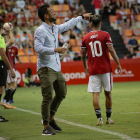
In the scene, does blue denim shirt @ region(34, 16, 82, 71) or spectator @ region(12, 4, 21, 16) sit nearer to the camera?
blue denim shirt @ region(34, 16, 82, 71)

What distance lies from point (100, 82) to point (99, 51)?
0.61m

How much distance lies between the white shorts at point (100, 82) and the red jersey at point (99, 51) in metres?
0.10

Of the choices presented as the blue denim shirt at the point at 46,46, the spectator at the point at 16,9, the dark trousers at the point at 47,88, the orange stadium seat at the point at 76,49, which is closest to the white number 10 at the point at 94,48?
the blue denim shirt at the point at 46,46

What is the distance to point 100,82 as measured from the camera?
22.8ft

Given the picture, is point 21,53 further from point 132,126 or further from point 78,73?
point 132,126

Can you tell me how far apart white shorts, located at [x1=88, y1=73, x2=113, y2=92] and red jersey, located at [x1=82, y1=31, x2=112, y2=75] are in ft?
0.32

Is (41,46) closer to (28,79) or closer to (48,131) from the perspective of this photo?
(48,131)

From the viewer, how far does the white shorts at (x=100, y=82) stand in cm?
686

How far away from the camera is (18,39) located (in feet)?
71.1

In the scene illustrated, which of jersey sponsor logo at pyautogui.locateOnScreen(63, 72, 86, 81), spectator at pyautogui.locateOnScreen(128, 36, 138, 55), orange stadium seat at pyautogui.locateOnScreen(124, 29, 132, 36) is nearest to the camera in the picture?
jersey sponsor logo at pyautogui.locateOnScreen(63, 72, 86, 81)

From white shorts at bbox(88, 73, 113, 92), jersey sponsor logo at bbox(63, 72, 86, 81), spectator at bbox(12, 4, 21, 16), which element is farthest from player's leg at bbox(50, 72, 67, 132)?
spectator at bbox(12, 4, 21, 16)

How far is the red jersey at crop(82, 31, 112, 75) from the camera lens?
6797 millimetres

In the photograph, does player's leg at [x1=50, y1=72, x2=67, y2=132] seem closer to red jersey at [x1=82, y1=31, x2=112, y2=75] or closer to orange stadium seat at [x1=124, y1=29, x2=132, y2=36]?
red jersey at [x1=82, y1=31, x2=112, y2=75]

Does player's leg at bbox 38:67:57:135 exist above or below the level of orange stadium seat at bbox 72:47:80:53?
below
